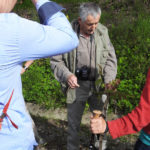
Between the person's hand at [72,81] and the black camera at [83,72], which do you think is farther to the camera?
the black camera at [83,72]

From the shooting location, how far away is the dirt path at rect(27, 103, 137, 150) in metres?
3.68

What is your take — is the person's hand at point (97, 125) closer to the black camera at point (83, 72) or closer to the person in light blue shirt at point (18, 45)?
the person in light blue shirt at point (18, 45)

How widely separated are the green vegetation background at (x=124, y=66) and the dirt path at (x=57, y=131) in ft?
0.59

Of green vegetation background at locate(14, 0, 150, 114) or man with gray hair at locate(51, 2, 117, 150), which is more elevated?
man with gray hair at locate(51, 2, 117, 150)

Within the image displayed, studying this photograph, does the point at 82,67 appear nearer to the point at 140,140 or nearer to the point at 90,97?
the point at 90,97

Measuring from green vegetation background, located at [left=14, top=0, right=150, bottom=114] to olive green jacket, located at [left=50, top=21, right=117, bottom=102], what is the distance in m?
1.34

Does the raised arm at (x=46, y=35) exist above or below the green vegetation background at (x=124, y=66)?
above

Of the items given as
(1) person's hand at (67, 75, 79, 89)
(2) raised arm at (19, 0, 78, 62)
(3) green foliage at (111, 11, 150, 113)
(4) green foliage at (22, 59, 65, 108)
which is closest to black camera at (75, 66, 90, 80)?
(1) person's hand at (67, 75, 79, 89)

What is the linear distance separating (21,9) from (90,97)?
5.05 meters

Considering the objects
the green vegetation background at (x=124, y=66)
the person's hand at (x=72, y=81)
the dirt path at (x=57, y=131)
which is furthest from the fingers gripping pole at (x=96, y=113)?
the green vegetation background at (x=124, y=66)

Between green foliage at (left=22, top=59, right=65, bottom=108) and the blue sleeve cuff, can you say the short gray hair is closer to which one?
the blue sleeve cuff

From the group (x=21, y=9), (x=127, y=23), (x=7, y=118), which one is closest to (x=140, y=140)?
(x=7, y=118)

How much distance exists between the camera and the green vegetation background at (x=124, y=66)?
14.5 ft

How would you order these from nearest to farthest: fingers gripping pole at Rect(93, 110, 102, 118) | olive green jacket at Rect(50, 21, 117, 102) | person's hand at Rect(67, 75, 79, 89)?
fingers gripping pole at Rect(93, 110, 102, 118) → person's hand at Rect(67, 75, 79, 89) → olive green jacket at Rect(50, 21, 117, 102)
